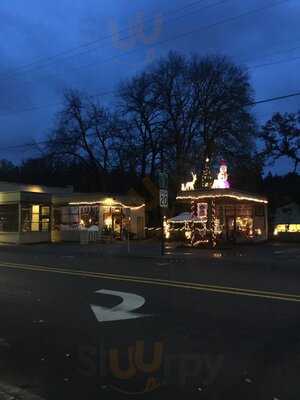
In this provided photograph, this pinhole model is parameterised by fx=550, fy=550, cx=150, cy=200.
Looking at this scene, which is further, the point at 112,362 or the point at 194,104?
the point at 194,104

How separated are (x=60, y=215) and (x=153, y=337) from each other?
111ft

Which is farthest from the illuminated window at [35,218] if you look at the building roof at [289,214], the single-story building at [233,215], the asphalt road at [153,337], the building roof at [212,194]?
the building roof at [289,214]

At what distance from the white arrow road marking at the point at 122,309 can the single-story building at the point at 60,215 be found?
26953 mm

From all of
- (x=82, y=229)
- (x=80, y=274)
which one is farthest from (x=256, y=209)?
(x=80, y=274)

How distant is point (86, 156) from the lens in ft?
182

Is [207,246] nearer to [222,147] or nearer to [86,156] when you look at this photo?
[222,147]

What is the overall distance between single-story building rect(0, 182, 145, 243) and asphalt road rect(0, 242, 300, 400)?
83.1 ft

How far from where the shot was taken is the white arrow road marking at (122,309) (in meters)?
8.85

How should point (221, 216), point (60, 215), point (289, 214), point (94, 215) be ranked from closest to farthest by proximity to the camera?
point (221, 216), point (94, 215), point (60, 215), point (289, 214)

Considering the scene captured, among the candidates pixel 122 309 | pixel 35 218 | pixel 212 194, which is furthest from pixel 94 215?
pixel 122 309

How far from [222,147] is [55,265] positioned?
30.8 m

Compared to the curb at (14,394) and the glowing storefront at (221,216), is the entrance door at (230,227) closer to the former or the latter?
the glowing storefront at (221,216)

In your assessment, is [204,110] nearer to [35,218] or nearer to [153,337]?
[35,218]

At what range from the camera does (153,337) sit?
7.48 m
